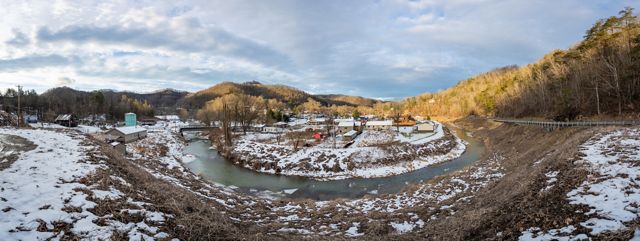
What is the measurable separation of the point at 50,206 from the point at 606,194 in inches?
534

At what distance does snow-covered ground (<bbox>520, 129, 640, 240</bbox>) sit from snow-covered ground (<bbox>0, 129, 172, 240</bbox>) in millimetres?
8658

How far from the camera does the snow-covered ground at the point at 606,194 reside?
593 cm

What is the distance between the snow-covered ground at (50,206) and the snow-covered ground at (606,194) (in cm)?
866

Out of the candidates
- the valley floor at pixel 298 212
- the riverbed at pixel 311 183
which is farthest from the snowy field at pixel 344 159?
the valley floor at pixel 298 212

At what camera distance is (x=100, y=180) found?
9633 mm

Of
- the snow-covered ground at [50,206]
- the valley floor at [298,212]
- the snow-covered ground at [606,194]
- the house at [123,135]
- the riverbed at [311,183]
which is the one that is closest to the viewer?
the snow-covered ground at [50,206]

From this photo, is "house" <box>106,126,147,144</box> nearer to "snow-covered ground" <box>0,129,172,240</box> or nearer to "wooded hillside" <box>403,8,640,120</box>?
"snow-covered ground" <box>0,129,172,240</box>

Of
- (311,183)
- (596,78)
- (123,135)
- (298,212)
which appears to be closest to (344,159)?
(311,183)

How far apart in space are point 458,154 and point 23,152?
39.6 m

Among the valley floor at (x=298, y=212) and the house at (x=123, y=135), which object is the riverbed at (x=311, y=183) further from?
the house at (x=123, y=135)

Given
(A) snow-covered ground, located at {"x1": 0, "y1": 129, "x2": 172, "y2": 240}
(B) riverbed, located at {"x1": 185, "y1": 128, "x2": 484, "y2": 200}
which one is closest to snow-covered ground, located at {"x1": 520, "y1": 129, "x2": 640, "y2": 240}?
(A) snow-covered ground, located at {"x1": 0, "y1": 129, "x2": 172, "y2": 240}

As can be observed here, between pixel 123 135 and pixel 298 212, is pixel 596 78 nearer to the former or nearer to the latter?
pixel 298 212

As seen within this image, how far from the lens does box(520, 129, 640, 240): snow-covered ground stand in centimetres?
593

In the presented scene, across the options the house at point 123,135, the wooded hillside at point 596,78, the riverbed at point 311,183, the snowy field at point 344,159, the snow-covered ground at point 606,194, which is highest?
the wooded hillside at point 596,78
